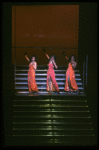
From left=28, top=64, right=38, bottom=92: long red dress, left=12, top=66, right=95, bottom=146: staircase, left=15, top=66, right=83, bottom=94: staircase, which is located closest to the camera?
left=12, top=66, right=95, bottom=146: staircase

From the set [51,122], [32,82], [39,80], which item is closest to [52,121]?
[51,122]

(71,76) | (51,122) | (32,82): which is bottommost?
(51,122)

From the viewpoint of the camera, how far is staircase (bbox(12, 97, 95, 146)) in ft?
21.0

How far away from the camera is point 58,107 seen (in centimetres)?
728

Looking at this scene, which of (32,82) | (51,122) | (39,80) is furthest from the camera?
(39,80)

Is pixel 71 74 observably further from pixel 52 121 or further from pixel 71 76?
pixel 52 121

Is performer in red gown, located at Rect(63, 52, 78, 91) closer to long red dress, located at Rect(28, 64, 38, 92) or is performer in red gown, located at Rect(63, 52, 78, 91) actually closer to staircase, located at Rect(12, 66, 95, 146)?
staircase, located at Rect(12, 66, 95, 146)

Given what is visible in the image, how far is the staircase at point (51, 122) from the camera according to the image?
6.39 meters

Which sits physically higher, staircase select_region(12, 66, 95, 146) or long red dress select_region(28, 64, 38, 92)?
long red dress select_region(28, 64, 38, 92)

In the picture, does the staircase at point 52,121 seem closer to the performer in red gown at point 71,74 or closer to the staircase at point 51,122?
the staircase at point 51,122

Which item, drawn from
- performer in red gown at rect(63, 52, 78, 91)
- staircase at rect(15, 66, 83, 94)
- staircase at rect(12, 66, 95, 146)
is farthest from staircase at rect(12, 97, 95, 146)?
staircase at rect(15, 66, 83, 94)

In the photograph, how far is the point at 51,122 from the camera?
6875mm

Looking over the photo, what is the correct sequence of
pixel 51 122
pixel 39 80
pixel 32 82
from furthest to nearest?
1. pixel 39 80
2. pixel 32 82
3. pixel 51 122

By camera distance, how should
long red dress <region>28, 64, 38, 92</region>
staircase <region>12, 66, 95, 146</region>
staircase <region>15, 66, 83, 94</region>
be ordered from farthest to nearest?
staircase <region>15, 66, 83, 94</region> → long red dress <region>28, 64, 38, 92</region> → staircase <region>12, 66, 95, 146</region>
